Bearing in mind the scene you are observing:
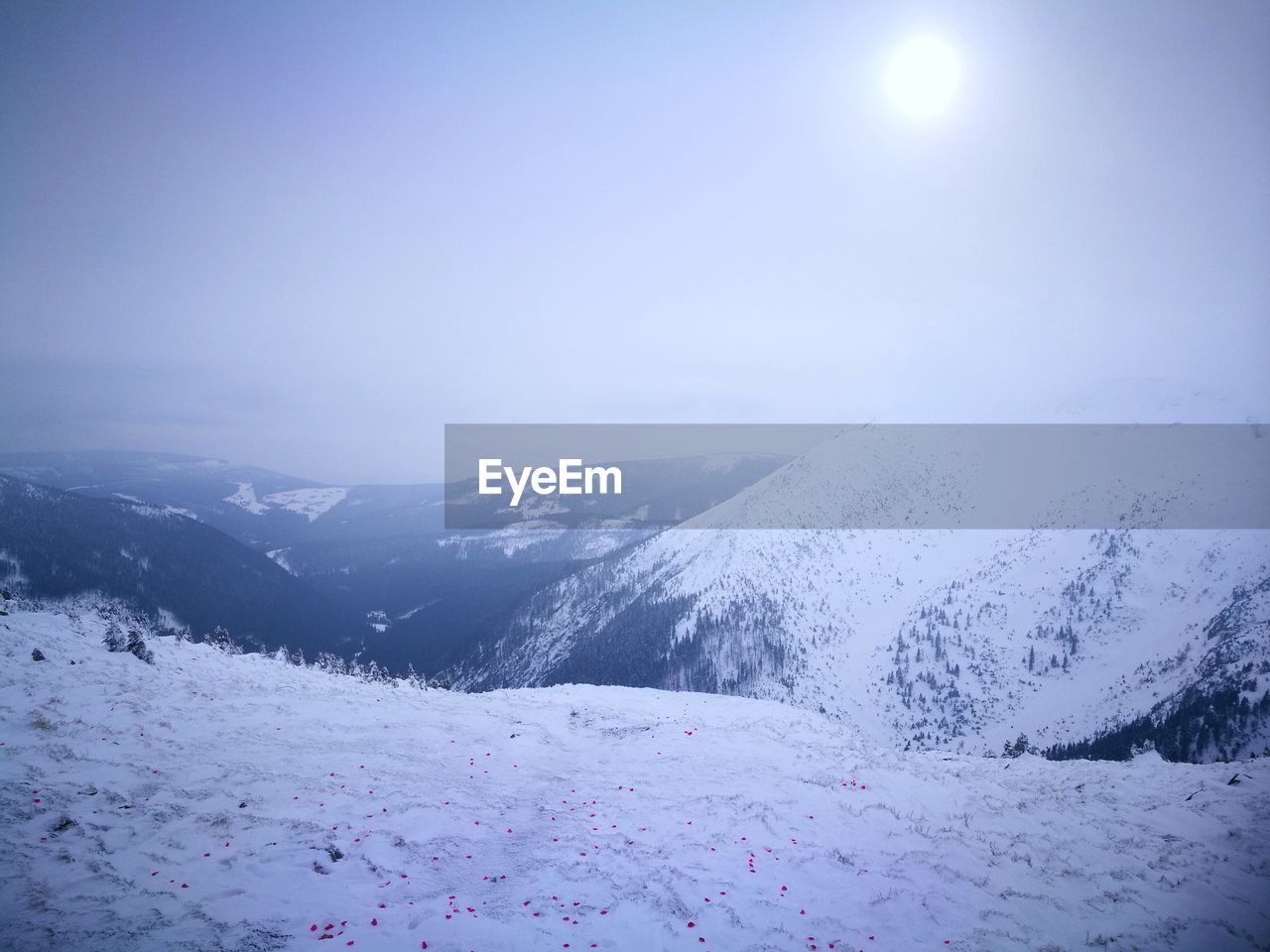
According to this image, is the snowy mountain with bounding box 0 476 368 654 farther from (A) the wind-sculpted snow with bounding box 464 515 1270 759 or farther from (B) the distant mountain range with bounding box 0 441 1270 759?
(A) the wind-sculpted snow with bounding box 464 515 1270 759

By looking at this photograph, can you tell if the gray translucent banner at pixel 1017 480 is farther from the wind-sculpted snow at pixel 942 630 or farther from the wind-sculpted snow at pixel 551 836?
the wind-sculpted snow at pixel 551 836

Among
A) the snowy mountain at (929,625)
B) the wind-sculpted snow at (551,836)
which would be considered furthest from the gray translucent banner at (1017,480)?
the wind-sculpted snow at (551,836)

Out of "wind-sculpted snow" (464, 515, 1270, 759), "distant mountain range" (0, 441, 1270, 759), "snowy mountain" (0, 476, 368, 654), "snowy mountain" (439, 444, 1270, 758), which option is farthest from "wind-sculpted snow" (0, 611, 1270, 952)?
"snowy mountain" (0, 476, 368, 654)

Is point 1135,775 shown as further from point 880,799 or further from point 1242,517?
point 1242,517

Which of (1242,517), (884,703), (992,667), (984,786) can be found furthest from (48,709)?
(1242,517)

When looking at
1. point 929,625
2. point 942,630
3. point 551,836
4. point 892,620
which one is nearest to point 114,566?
point 551,836

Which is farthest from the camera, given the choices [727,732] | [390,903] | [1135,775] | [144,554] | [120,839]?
[144,554]
